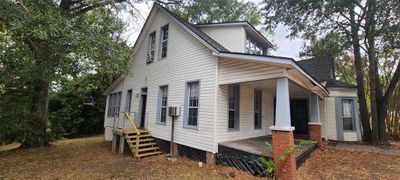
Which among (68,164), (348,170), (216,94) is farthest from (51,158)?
(348,170)

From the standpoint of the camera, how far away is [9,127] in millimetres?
9852

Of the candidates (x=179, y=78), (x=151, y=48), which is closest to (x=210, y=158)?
(x=179, y=78)

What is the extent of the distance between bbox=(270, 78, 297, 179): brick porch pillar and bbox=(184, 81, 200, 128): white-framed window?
3098 mm

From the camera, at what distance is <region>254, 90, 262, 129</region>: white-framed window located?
952 centimetres

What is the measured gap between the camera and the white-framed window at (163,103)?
927 cm

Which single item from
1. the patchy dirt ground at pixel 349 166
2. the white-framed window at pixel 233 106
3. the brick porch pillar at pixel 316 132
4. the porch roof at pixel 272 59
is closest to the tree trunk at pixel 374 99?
the patchy dirt ground at pixel 349 166

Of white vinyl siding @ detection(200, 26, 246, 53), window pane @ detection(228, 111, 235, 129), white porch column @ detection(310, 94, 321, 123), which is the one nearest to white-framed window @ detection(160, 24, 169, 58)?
white vinyl siding @ detection(200, 26, 246, 53)

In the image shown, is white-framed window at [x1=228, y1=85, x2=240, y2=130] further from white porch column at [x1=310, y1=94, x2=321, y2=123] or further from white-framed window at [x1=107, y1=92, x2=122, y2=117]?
white-framed window at [x1=107, y1=92, x2=122, y2=117]

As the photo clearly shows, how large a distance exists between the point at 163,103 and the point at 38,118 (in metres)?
7.07

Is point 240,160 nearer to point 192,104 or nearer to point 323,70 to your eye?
point 192,104

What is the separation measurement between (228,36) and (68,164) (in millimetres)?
8291

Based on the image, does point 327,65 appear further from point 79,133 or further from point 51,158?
point 79,133

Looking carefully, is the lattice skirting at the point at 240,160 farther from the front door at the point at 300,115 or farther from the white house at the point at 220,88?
the front door at the point at 300,115

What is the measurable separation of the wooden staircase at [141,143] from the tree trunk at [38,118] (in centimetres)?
558
